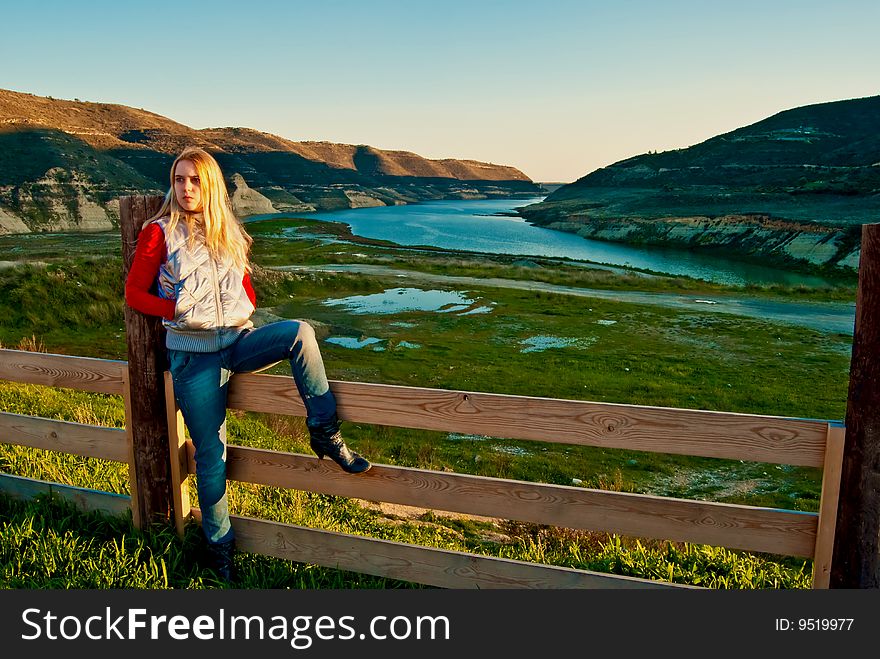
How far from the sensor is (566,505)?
11.4 ft

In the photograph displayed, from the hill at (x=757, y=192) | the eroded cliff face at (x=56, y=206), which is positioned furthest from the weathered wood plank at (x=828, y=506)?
the eroded cliff face at (x=56, y=206)

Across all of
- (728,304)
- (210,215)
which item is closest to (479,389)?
(210,215)

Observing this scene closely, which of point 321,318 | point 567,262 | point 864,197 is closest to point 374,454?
point 321,318

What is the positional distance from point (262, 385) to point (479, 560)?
5.03ft

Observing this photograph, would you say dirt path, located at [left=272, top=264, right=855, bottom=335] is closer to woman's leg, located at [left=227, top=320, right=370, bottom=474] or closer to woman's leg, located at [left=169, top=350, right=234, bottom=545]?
woman's leg, located at [left=227, top=320, right=370, bottom=474]

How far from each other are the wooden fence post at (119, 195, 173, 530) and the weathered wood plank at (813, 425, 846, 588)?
3.52 meters

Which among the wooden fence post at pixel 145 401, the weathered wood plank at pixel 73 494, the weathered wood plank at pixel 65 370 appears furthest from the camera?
the weathered wood plank at pixel 73 494

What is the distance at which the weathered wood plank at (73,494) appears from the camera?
14.4ft

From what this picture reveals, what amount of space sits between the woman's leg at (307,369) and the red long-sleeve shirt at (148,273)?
1.03 ft

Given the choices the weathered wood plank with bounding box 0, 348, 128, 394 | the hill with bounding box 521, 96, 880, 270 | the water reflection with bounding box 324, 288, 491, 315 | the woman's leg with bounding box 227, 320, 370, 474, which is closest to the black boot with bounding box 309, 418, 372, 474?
the woman's leg with bounding box 227, 320, 370, 474

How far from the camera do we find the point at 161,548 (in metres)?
4.06

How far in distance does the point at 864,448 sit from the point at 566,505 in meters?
1.36

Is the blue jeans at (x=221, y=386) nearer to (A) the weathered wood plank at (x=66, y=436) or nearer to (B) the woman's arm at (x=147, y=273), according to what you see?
(B) the woman's arm at (x=147, y=273)

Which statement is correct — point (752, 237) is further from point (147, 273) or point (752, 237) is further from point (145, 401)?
point (147, 273)
